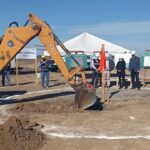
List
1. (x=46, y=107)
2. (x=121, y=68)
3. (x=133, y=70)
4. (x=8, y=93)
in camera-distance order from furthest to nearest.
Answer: (x=121, y=68) → (x=133, y=70) → (x=8, y=93) → (x=46, y=107)

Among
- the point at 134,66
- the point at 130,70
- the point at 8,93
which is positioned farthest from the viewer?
the point at 130,70

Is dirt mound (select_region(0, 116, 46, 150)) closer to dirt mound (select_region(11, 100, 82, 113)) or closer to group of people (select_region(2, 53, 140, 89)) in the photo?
dirt mound (select_region(11, 100, 82, 113))

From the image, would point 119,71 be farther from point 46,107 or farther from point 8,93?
point 46,107

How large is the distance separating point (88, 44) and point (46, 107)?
2319cm

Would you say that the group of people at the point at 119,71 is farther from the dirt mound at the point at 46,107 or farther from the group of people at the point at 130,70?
the dirt mound at the point at 46,107

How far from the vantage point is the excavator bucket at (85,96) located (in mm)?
15664

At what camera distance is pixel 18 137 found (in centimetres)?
1062

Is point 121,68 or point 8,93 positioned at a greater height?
point 121,68

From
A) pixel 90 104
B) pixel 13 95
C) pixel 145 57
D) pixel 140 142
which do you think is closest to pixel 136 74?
pixel 145 57

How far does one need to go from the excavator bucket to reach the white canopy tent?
22563 millimetres

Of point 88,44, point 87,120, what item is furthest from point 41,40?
point 88,44

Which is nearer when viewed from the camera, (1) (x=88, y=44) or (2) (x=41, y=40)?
(2) (x=41, y=40)

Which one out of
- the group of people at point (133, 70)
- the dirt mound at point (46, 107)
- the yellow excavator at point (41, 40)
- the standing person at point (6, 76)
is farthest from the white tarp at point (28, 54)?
the yellow excavator at point (41, 40)

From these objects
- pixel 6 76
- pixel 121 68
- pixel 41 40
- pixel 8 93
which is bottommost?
pixel 8 93
